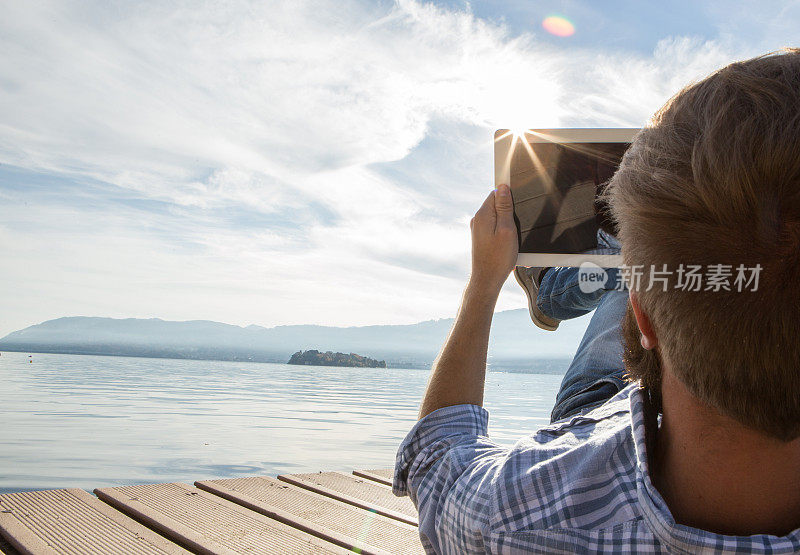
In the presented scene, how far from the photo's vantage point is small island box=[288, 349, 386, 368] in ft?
137

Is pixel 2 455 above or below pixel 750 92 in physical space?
below

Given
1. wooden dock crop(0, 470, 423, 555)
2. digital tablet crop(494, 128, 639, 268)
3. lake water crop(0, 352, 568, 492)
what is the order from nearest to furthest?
1. digital tablet crop(494, 128, 639, 268)
2. wooden dock crop(0, 470, 423, 555)
3. lake water crop(0, 352, 568, 492)

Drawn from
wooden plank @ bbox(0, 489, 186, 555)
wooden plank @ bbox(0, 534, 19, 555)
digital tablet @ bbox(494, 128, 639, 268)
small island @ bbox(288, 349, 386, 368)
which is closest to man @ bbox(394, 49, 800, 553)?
digital tablet @ bbox(494, 128, 639, 268)

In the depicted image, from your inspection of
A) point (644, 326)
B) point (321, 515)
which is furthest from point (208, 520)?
point (644, 326)

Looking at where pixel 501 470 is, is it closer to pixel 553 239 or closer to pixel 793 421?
pixel 793 421

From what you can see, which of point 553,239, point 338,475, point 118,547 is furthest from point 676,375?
point 338,475

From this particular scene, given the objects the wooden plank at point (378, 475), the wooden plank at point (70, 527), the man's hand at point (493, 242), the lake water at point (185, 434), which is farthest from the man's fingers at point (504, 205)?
the lake water at point (185, 434)

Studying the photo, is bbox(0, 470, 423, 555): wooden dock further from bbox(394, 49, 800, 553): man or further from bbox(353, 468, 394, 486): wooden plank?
bbox(394, 49, 800, 553): man

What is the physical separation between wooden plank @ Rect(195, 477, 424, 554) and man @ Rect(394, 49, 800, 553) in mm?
1189

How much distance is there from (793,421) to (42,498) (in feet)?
8.10

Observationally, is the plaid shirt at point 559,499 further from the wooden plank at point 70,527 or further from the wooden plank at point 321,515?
the wooden plank at point 70,527

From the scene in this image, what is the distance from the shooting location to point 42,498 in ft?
7.32

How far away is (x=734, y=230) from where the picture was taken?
698mm

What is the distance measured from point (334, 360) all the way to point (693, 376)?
45.2 m
